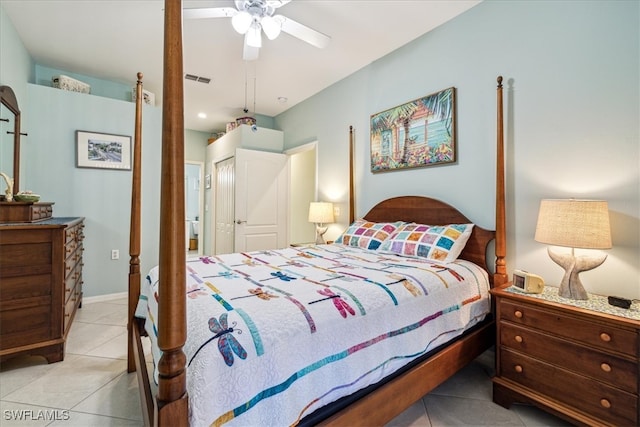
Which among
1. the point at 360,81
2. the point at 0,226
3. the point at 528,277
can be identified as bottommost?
the point at 528,277

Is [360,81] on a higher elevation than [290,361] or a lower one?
higher

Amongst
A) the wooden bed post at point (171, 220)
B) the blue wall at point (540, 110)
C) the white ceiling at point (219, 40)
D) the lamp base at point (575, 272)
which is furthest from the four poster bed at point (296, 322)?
the white ceiling at point (219, 40)

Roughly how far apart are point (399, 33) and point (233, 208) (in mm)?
3032

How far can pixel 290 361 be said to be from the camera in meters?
1.04

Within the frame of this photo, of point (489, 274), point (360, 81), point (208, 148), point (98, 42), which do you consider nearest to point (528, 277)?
point (489, 274)

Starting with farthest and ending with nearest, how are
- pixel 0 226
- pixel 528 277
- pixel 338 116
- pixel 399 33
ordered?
pixel 338 116 < pixel 399 33 < pixel 0 226 < pixel 528 277

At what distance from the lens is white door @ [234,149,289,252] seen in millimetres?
4293

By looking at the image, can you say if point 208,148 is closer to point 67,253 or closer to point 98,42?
point 98,42

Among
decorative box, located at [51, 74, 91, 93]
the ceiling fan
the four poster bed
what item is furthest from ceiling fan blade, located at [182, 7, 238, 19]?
decorative box, located at [51, 74, 91, 93]

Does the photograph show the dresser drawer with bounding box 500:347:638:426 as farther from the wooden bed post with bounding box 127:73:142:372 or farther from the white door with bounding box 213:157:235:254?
the white door with bounding box 213:157:235:254

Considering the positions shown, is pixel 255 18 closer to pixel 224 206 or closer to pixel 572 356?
pixel 572 356

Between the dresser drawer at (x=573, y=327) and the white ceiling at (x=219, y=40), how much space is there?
2.34 m

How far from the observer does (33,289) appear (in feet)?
6.59

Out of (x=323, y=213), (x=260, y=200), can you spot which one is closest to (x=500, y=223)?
(x=323, y=213)
